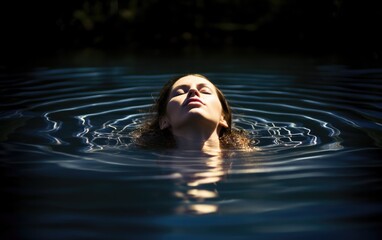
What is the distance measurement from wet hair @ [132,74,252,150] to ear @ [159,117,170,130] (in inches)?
2.0

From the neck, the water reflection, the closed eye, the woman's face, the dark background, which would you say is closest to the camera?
the water reflection

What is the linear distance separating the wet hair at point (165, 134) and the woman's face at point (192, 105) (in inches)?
5.2

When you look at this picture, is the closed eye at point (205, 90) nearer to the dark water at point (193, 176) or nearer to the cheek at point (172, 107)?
the cheek at point (172, 107)

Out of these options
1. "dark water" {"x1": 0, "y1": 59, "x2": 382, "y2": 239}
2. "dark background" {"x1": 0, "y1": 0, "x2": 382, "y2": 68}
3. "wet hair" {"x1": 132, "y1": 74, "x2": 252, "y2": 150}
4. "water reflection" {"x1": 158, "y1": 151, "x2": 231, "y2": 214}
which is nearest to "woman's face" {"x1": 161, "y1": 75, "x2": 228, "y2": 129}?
"wet hair" {"x1": 132, "y1": 74, "x2": 252, "y2": 150}

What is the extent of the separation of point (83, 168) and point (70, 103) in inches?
121

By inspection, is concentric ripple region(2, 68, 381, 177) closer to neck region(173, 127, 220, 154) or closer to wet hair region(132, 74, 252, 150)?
wet hair region(132, 74, 252, 150)

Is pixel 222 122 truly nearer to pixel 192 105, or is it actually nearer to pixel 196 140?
pixel 196 140

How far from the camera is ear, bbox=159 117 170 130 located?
4.56 meters

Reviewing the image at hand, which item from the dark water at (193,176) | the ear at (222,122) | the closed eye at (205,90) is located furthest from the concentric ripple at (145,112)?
the closed eye at (205,90)

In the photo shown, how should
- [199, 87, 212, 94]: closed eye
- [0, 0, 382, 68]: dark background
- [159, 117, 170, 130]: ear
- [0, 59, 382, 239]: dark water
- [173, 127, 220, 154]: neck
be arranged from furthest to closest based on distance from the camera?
1. [0, 0, 382, 68]: dark background
2. [159, 117, 170, 130]: ear
3. [199, 87, 212, 94]: closed eye
4. [173, 127, 220, 154]: neck
5. [0, 59, 382, 239]: dark water

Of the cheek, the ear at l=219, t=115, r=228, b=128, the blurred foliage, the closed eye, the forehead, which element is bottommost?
the ear at l=219, t=115, r=228, b=128

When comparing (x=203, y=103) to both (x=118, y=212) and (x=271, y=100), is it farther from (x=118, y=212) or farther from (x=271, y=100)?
(x=271, y=100)

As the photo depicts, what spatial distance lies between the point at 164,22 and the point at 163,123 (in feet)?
65.0

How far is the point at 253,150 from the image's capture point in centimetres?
427
